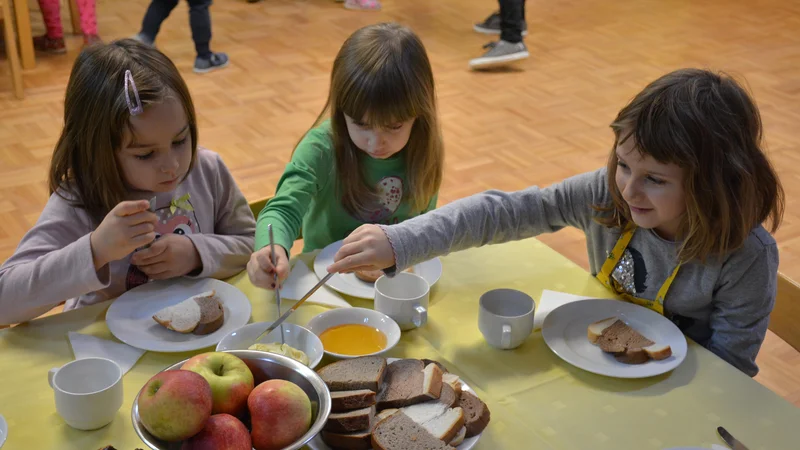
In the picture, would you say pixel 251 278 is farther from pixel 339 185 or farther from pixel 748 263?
A: pixel 748 263

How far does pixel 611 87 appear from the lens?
13.6 ft

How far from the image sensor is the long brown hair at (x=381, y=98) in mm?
1552

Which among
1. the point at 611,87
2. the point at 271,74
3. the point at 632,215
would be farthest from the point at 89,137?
the point at 611,87

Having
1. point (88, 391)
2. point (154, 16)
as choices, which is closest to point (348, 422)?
point (88, 391)

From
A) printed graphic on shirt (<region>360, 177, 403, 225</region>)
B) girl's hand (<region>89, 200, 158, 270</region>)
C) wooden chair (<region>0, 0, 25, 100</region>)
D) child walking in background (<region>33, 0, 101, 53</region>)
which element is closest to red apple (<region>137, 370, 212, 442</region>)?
girl's hand (<region>89, 200, 158, 270</region>)

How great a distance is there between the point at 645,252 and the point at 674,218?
9 centimetres

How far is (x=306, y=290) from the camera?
4.52ft

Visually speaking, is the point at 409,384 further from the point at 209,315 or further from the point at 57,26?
the point at 57,26

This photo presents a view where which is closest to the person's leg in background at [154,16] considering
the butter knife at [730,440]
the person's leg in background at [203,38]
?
the person's leg in background at [203,38]

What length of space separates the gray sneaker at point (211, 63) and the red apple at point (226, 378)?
337 centimetres

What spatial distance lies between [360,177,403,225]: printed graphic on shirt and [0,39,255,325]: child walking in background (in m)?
0.34

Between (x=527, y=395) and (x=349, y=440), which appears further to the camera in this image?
(x=527, y=395)

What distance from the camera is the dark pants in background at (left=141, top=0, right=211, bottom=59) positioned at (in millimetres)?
4090

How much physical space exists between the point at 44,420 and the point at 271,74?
3227mm
